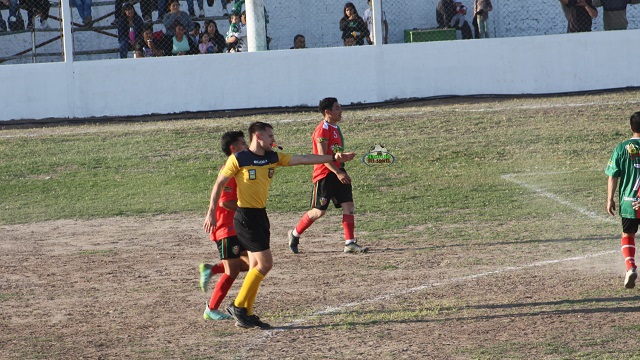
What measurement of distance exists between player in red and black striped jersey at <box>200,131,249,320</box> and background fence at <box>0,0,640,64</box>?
1404 cm

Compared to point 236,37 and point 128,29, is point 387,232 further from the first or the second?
point 128,29

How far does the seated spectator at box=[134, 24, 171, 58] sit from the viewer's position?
21047mm

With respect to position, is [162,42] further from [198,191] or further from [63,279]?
[63,279]

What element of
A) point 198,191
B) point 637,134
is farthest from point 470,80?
point 637,134

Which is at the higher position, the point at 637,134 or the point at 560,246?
the point at 637,134

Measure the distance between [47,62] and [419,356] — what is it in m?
15.9

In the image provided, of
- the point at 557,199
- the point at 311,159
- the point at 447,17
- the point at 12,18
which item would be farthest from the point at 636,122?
the point at 12,18

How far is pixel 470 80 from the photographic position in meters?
21.0

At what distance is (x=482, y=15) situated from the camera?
2214cm

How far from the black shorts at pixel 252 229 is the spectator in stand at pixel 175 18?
1379 cm

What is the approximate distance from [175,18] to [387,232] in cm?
1124

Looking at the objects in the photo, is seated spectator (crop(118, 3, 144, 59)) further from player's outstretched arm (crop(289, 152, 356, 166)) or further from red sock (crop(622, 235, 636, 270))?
red sock (crop(622, 235, 636, 270))

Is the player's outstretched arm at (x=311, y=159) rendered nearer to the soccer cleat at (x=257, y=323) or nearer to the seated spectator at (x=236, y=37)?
the soccer cleat at (x=257, y=323)

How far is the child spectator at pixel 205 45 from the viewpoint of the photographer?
20953mm
